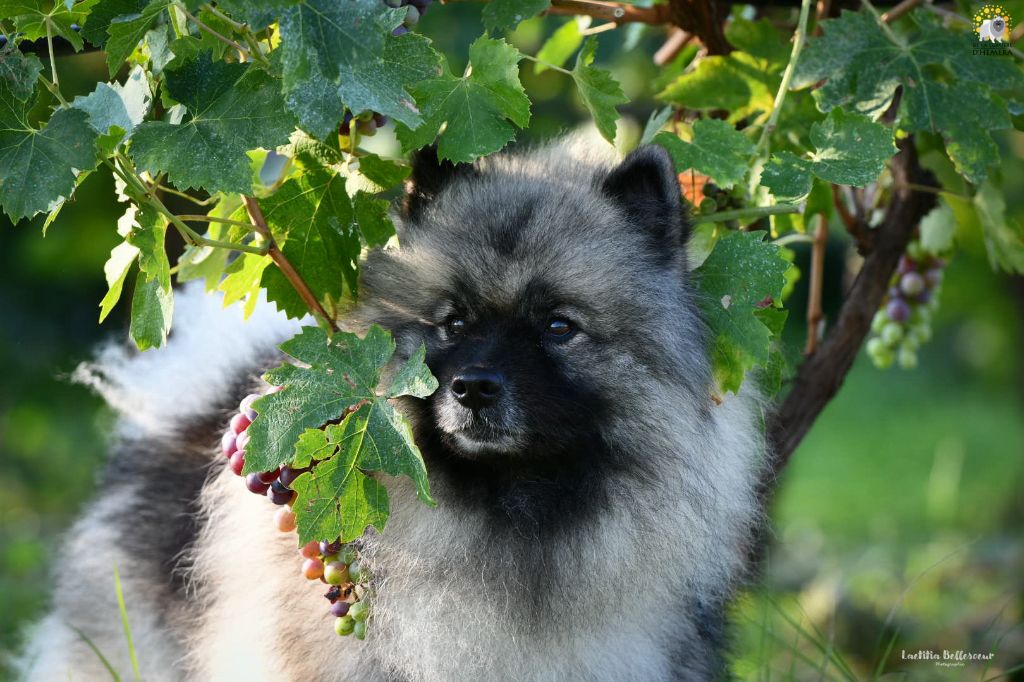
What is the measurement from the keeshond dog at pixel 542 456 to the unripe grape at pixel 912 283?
1134 millimetres

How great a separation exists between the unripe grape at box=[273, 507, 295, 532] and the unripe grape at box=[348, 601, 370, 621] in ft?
0.81

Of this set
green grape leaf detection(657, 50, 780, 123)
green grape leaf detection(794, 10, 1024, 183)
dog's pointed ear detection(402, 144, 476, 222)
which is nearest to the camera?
green grape leaf detection(794, 10, 1024, 183)

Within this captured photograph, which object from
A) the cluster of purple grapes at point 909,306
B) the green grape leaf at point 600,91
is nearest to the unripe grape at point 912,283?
the cluster of purple grapes at point 909,306

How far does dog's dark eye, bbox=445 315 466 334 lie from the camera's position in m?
2.73

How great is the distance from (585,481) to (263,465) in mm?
852

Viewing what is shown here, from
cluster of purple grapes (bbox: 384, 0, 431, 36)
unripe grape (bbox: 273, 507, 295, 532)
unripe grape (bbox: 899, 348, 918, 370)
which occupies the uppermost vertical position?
cluster of purple grapes (bbox: 384, 0, 431, 36)

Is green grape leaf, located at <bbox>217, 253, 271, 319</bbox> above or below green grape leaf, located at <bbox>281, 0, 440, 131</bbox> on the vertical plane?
below

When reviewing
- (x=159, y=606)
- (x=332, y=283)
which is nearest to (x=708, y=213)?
(x=332, y=283)

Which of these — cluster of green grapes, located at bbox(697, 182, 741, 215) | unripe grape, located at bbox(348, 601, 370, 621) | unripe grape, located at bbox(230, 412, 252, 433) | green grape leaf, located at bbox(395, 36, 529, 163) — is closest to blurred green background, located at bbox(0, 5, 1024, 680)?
Answer: cluster of green grapes, located at bbox(697, 182, 741, 215)

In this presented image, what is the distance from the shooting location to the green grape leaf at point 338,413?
7.38ft

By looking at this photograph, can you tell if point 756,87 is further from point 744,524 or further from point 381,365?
point 381,365

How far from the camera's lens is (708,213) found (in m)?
2.94

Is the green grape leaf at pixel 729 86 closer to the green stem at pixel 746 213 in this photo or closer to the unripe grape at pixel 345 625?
the green stem at pixel 746 213

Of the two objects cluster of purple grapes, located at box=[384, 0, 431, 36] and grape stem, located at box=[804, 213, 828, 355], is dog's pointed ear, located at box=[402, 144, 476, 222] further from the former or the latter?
grape stem, located at box=[804, 213, 828, 355]
